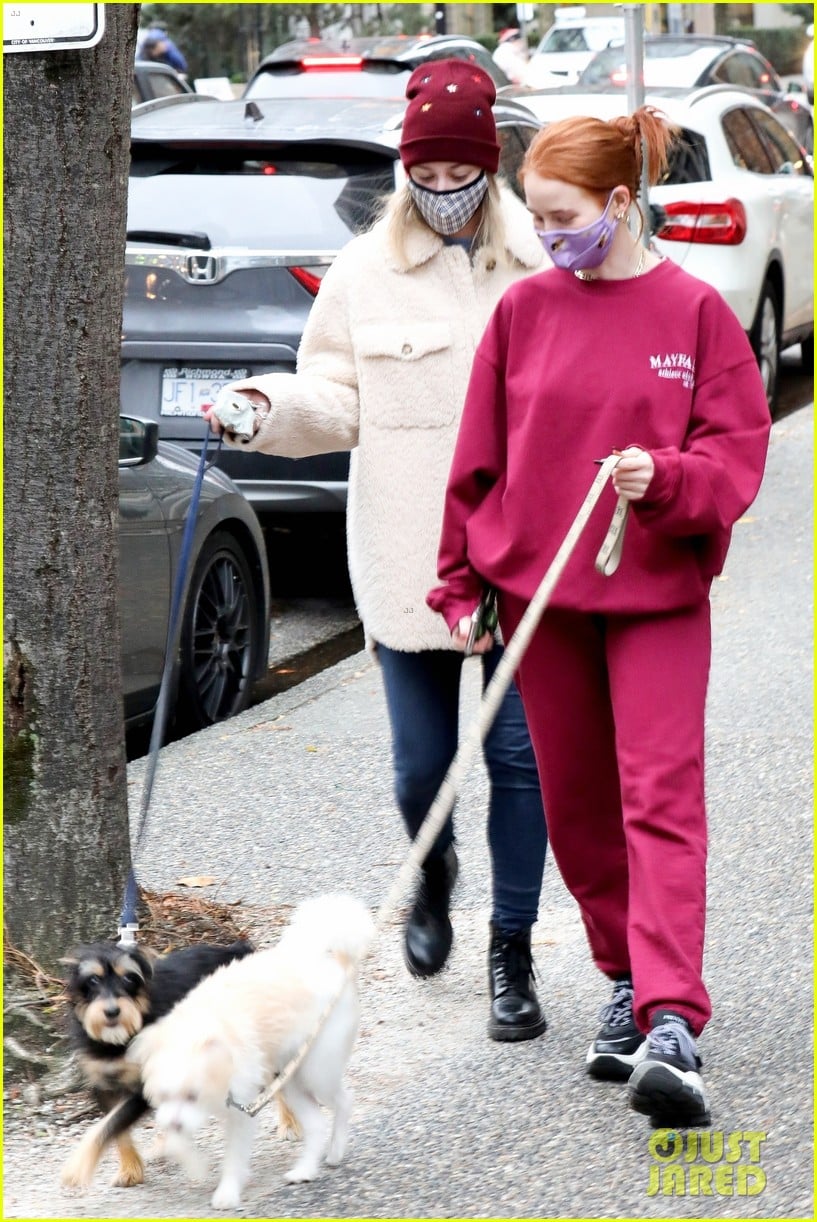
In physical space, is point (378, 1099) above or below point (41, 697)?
below

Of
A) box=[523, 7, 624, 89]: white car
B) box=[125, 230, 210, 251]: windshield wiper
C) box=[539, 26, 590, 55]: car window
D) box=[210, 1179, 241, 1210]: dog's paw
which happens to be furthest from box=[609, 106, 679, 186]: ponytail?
box=[539, 26, 590, 55]: car window

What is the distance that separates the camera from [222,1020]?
3.05 meters

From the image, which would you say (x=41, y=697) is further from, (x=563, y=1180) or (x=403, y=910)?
(x=563, y=1180)

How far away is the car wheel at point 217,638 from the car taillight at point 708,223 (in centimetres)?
502

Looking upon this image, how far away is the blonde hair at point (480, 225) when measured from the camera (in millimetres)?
4094

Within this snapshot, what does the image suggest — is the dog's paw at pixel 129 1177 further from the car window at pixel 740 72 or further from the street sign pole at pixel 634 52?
the car window at pixel 740 72

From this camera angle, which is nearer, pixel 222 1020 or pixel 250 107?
pixel 222 1020

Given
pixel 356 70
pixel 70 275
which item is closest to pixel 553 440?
pixel 70 275

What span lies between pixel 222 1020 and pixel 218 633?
414 centimetres

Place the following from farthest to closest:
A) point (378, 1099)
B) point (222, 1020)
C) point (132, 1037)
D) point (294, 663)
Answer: point (294, 663), point (378, 1099), point (132, 1037), point (222, 1020)

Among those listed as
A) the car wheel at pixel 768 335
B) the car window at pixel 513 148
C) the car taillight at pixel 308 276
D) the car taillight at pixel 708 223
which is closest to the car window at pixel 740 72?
the car wheel at pixel 768 335

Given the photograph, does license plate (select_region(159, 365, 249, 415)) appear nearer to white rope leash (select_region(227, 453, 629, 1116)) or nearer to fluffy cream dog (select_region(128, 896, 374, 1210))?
white rope leash (select_region(227, 453, 629, 1116))

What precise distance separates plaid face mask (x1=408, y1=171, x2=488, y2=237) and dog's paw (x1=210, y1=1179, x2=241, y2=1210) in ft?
6.86

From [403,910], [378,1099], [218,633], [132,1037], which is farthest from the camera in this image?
[218,633]
